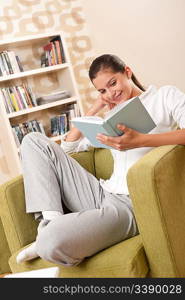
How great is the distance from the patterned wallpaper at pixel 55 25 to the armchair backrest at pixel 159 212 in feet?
7.88

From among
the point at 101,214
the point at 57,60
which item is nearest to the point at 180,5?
the point at 57,60

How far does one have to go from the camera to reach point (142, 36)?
13.9ft

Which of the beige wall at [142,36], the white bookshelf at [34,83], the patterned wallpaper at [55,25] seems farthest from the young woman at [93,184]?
the beige wall at [142,36]

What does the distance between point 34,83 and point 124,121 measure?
95.5 inches

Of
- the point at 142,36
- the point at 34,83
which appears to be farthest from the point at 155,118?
the point at 142,36

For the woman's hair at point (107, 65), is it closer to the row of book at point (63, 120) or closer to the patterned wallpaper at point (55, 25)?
the row of book at point (63, 120)

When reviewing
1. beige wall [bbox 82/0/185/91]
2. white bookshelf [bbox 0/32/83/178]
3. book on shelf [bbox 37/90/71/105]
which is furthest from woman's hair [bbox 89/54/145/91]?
beige wall [bbox 82/0/185/91]

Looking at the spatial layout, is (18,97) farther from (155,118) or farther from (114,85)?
(155,118)

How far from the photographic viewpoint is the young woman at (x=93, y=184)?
67.9 inches

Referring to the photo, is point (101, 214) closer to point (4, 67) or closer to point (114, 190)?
point (114, 190)

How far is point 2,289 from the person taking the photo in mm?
1343

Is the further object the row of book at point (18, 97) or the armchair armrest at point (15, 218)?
the row of book at point (18, 97)

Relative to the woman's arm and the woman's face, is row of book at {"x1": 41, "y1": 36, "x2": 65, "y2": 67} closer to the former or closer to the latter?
the woman's face

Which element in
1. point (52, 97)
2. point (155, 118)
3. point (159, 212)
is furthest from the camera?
point (52, 97)
